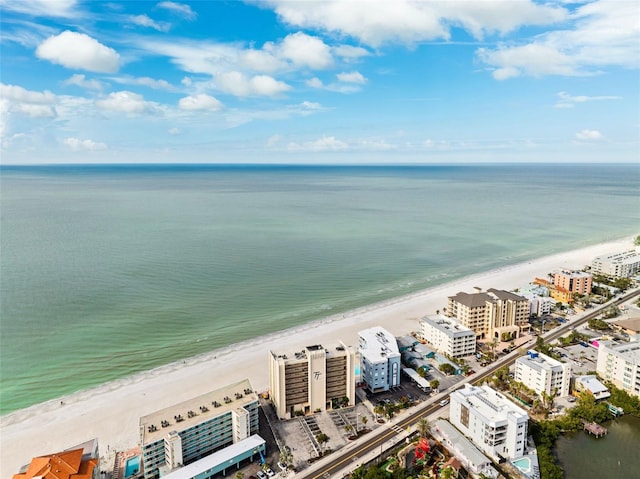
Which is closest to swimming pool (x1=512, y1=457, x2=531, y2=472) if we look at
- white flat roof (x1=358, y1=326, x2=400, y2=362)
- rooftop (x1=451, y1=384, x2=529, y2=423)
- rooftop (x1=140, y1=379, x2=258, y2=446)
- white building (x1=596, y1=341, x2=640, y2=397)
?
rooftop (x1=451, y1=384, x2=529, y2=423)

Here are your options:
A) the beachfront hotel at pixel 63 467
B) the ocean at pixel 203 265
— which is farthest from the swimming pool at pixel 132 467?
the ocean at pixel 203 265

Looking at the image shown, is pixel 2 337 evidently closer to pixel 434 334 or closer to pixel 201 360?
pixel 201 360

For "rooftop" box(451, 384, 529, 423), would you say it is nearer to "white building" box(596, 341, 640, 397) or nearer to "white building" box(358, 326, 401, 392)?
"white building" box(358, 326, 401, 392)

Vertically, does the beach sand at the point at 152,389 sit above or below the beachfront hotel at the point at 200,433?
below

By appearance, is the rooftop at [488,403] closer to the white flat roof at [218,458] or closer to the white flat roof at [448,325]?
the white flat roof at [448,325]

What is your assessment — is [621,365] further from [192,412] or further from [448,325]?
[192,412]
